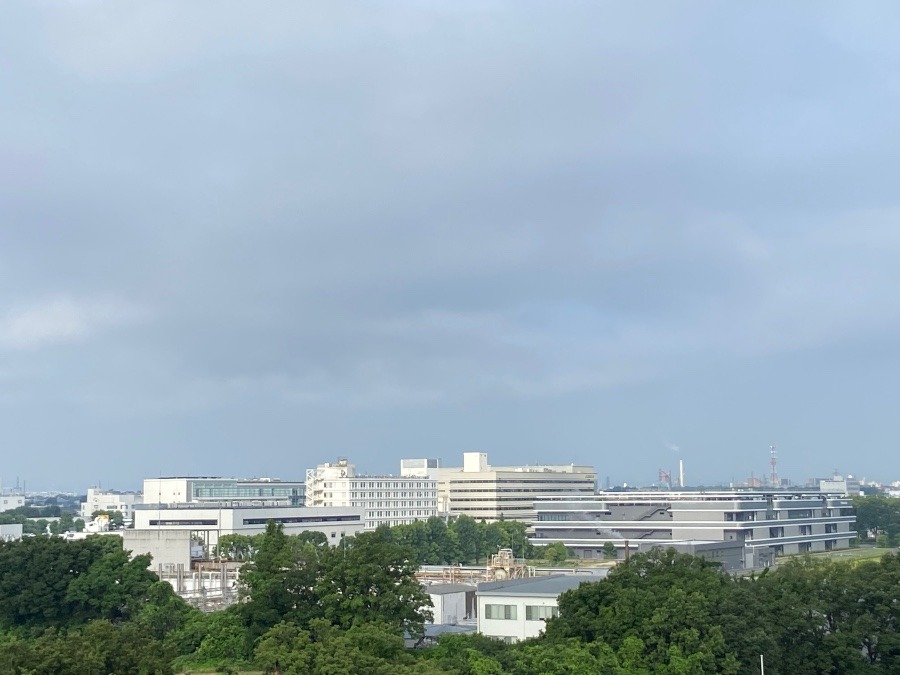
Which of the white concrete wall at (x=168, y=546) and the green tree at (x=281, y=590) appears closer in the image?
the green tree at (x=281, y=590)

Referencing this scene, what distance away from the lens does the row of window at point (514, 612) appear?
136 feet

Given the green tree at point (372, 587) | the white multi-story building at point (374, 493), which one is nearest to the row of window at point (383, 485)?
the white multi-story building at point (374, 493)

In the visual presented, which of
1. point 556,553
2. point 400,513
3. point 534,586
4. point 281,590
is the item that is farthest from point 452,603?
point 400,513

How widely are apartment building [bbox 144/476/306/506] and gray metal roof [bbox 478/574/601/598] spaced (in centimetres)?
8049

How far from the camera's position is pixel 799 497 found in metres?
114

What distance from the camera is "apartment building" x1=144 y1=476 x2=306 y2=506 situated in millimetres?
130625

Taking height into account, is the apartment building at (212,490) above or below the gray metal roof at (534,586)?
above

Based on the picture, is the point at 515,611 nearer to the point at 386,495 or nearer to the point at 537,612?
the point at 537,612

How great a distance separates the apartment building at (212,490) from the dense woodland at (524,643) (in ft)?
283

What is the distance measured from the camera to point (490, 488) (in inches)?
5605

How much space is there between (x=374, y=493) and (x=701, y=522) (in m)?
39.5

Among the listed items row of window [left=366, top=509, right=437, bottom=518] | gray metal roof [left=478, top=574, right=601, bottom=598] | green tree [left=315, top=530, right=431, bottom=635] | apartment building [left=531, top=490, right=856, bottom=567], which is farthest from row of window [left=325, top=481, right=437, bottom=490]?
green tree [left=315, top=530, right=431, bottom=635]

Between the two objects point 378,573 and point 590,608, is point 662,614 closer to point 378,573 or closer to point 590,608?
point 590,608

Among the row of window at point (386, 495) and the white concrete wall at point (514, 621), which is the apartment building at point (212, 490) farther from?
the white concrete wall at point (514, 621)
